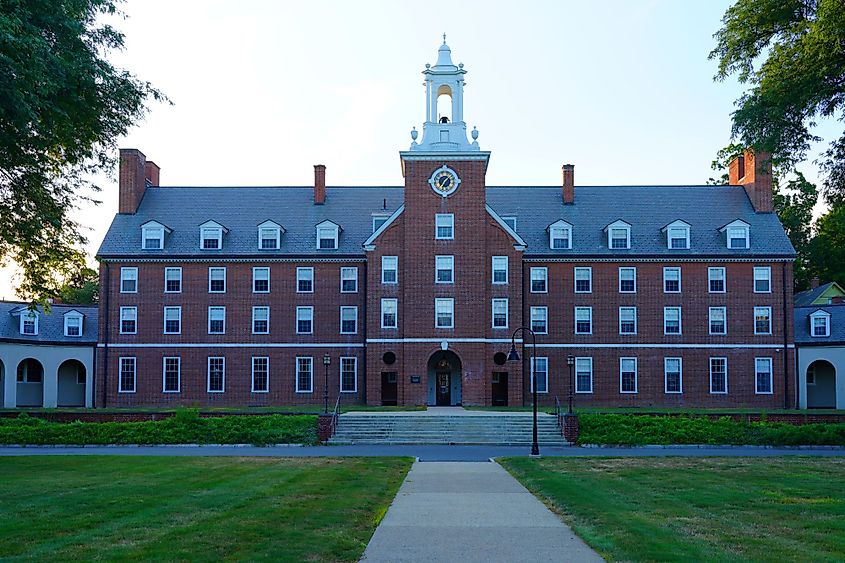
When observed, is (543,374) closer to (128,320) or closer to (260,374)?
(260,374)

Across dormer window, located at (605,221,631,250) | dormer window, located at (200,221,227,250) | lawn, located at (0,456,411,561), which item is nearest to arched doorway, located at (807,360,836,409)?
dormer window, located at (605,221,631,250)

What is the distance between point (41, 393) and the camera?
184 feet

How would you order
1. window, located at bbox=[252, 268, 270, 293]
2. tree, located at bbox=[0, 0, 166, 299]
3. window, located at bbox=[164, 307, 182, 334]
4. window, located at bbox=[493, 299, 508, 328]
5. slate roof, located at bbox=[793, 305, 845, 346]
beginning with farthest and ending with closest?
1. slate roof, located at bbox=[793, 305, 845, 346]
2. window, located at bbox=[252, 268, 270, 293]
3. window, located at bbox=[164, 307, 182, 334]
4. window, located at bbox=[493, 299, 508, 328]
5. tree, located at bbox=[0, 0, 166, 299]

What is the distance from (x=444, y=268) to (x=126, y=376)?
1843 centimetres

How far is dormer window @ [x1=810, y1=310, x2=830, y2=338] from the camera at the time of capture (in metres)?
53.1

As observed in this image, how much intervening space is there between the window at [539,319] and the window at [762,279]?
11561 mm

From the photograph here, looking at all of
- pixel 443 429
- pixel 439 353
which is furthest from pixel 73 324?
pixel 443 429

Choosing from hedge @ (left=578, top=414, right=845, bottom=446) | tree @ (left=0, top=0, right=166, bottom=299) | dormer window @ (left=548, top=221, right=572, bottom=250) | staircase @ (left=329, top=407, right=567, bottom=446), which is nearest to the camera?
tree @ (left=0, top=0, right=166, bottom=299)

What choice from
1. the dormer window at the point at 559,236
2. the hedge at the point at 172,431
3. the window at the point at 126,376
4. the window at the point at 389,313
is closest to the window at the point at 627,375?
the dormer window at the point at 559,236

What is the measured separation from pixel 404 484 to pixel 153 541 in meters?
8.58

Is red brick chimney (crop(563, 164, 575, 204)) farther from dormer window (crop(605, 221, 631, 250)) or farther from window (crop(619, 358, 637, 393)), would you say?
window (crop(619, 358, 637, 393))

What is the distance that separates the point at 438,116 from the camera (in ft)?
164

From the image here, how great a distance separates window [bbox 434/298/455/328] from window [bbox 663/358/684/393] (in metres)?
12.3

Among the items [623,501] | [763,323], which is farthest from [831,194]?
[763,323]
